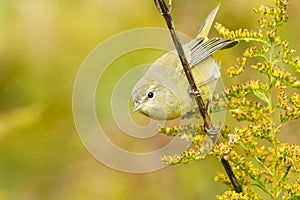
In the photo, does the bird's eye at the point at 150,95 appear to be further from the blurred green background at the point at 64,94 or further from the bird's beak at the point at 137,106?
the blurred green background at the point at 64,94

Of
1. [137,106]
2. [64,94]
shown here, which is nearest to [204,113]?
[137,106]

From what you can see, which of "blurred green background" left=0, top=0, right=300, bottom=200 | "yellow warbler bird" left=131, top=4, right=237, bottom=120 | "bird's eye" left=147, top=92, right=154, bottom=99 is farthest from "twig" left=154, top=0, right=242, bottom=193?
"blurred green background" left=0, top=0, right=300, bottom=200

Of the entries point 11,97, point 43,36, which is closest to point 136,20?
point 43,36

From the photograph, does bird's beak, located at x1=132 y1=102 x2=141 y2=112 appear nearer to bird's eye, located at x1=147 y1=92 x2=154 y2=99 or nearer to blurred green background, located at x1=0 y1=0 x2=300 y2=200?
bird's eye, located at x1=147 y1=92 x2=154 y2=99

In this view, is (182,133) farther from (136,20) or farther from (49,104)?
(136,20)

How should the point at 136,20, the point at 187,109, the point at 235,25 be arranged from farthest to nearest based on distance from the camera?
the point at 136,20
the point at 235,25
the point at 187,109

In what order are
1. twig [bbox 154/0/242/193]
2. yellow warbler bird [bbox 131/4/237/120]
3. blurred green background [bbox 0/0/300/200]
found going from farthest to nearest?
blurred green background [bbox 0/0/300/200], yellow warbler bird [bbox 131/4/237/120], twig [bbox 154/0/242/193]

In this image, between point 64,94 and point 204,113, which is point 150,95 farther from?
point 64,94
